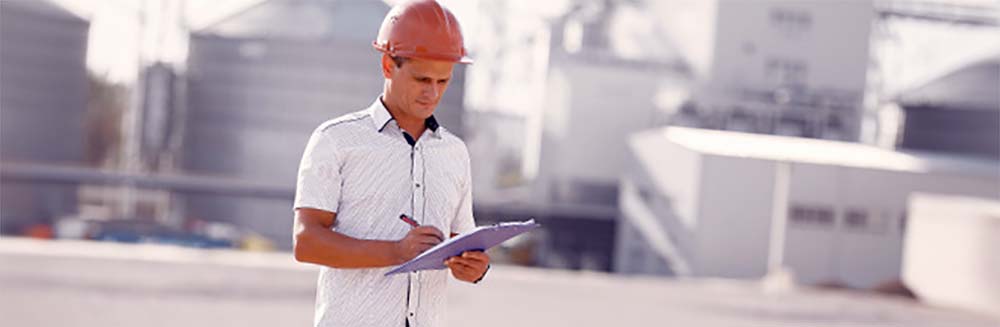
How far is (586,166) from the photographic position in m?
43.5

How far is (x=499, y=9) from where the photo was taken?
59719 millimetres

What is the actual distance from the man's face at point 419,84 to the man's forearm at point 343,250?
0.97ft

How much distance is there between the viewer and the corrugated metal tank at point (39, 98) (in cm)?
3631

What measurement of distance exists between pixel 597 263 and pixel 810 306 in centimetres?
2641

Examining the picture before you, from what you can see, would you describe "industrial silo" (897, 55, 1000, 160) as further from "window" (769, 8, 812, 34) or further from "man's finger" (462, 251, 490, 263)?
"man's finger" (462, 251, 490, 263)

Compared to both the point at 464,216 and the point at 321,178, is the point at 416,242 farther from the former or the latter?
the point at 464,216

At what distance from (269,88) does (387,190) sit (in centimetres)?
3659

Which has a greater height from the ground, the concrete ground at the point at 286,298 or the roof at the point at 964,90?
the roof at the point at 964,90

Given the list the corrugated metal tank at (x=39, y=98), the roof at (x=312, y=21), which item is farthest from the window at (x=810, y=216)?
the corrugated metal tank at (x=39, y=98)

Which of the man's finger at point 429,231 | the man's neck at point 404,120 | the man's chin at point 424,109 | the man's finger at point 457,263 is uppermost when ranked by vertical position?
the man's chin at point 424,109

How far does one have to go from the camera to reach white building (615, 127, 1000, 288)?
94.1 ft

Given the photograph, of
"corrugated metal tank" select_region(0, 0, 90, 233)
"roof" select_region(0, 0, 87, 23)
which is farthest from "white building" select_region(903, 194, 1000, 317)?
"roof" select_region(0, 0, 87, 23)

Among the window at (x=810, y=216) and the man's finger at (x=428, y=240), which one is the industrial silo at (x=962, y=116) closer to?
the window at (x=810, y=216)

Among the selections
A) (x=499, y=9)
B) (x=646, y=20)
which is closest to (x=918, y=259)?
(x=646, y=20)
